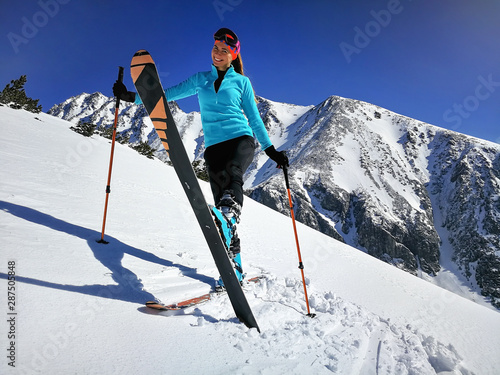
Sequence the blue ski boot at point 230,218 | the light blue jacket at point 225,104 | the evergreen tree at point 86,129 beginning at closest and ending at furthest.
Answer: the blue ski boot at point 230,218 → the light blue jacket at point 225,104 → the evergreen tree at point 86,129

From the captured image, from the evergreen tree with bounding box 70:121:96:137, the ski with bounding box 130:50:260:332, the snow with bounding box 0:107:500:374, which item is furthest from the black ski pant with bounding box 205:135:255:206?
the evergreen tree with bounding box 70:121:96:137

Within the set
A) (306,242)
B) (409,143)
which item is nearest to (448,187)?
(409,143)

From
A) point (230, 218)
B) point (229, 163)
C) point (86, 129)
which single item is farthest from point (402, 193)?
point (230, 218)

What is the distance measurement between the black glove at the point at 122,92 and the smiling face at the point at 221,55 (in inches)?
42.0

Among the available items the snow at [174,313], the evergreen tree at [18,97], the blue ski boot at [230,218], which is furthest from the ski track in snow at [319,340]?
the evergreen tree at [18,97]

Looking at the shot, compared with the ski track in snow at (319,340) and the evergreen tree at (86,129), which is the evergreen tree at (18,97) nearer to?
the evergreen tree at (86,129)

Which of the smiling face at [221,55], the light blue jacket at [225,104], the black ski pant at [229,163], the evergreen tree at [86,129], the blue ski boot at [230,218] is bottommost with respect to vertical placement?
the blue ski boot at [230,218]

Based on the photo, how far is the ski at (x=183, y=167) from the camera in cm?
201

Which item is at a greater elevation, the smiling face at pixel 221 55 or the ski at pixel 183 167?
the smiling face at pixel 221 55

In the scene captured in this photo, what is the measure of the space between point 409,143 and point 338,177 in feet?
165

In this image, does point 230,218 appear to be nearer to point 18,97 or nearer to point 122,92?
point 122,92

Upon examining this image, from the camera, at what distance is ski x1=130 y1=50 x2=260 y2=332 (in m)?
2.01

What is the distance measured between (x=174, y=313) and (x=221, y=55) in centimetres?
275

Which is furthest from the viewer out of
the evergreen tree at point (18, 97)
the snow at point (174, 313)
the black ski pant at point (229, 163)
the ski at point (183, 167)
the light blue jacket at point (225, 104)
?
the evergreen tree at point (18, 97)
